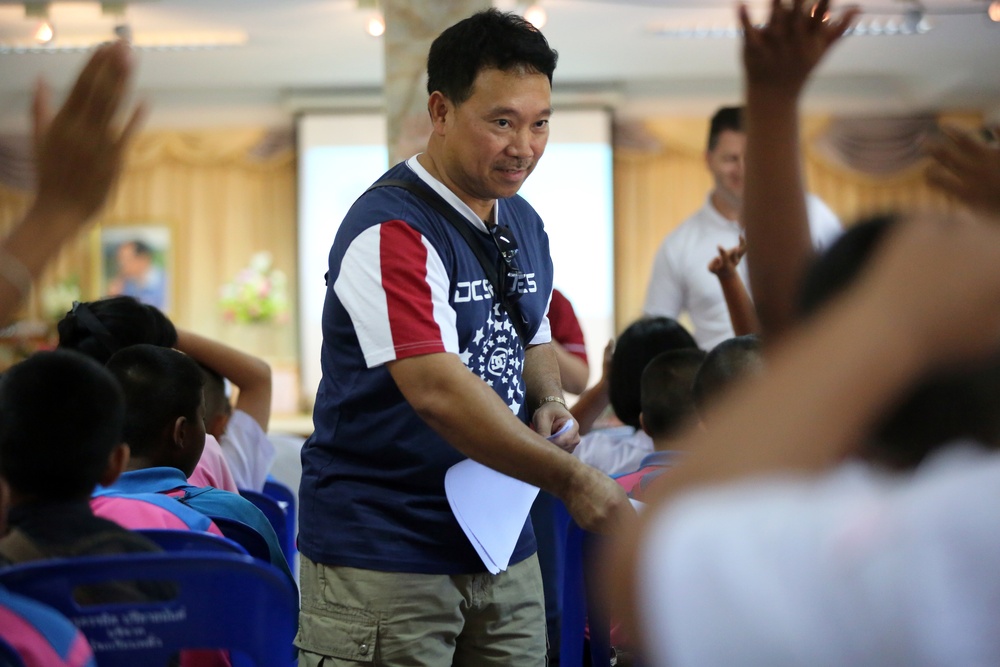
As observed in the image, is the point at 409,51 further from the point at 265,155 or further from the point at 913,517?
the point at 265,155

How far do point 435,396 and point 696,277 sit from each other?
208 centimetres

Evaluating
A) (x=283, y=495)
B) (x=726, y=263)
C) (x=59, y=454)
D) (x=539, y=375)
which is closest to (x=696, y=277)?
(x=726, y=263)

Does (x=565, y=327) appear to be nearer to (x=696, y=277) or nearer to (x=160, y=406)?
(x=696, y=277)

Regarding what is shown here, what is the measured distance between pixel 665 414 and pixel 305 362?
769cm

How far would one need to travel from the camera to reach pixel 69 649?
1.08 metres

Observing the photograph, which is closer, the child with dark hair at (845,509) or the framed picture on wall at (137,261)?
the child with dark hair at (845,509)

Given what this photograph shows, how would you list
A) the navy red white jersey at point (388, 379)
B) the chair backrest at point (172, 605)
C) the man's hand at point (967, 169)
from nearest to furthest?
the man's hand at point (967, 169) < the chair backrest at point (172, 605) < the navy red white jersey at point (388, 379)

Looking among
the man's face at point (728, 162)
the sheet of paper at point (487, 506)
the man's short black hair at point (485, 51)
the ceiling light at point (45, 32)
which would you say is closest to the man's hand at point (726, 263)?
the man's face at point (728, 162)

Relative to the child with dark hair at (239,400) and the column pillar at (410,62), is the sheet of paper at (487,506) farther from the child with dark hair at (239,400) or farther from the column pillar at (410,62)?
the column pillar at (410,62)

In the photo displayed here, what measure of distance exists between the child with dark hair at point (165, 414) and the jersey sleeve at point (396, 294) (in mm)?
524

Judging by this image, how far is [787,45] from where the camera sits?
72 centimetres

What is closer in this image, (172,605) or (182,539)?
(172,605)

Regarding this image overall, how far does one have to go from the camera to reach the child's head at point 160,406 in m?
1.86

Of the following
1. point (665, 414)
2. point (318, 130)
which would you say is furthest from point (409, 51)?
point (318, 130)
